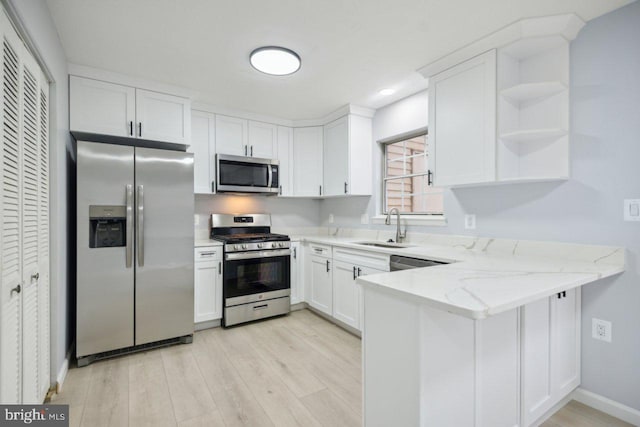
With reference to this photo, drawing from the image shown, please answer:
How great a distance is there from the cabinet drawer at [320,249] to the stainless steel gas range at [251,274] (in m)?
0.27

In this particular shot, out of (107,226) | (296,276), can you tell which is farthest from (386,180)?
(107,226)

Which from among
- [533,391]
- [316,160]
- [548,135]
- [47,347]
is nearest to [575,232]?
[548,135]

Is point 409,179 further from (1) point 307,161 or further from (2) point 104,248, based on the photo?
(2) point 104,248

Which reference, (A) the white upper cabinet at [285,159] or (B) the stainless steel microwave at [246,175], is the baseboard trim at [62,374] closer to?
(B) the stainless steel microwave at [246,175]

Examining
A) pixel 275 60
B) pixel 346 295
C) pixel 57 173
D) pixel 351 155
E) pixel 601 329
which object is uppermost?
pixel 275 60

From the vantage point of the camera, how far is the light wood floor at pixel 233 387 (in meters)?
1.78

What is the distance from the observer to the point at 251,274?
3.31 meters

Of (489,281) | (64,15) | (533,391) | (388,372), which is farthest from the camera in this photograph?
(64,15)

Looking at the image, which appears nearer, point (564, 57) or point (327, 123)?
point (564, 57)

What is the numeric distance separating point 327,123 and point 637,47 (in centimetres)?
273

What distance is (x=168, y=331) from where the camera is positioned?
274 cm

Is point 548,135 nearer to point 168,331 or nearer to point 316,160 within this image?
point 316,160

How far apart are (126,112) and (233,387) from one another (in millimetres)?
2433

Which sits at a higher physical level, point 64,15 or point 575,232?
point 64,15
